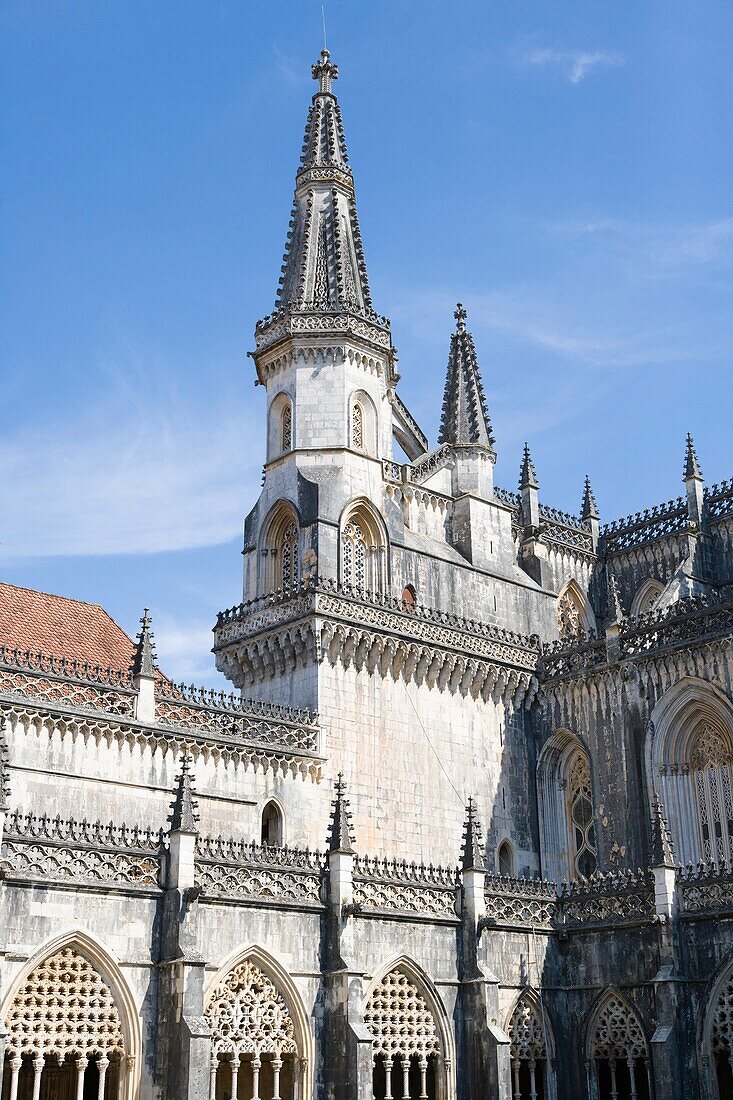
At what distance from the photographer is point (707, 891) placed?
101 ft

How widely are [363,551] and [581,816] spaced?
1086 cm

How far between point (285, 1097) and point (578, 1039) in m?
8.07

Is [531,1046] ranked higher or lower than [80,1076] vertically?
higher

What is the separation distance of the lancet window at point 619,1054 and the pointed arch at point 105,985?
12.3 m

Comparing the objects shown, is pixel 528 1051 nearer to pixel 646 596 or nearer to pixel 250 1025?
pixel 250 1025

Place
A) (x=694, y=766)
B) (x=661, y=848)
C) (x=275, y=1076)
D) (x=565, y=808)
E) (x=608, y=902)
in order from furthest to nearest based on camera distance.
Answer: (x=565, y=808), (x=694, y=766), (x=608, y=902), (x=661, y=848), (x=275, y=1076)

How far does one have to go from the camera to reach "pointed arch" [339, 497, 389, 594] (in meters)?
41.9

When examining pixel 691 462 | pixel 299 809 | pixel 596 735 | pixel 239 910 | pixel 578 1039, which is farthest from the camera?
pixel 691 462

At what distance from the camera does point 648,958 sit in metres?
31.7

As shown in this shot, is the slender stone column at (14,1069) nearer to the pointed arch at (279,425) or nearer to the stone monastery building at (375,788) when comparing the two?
the stone monastery building at (375,788)

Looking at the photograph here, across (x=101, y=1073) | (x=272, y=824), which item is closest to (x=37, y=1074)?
(x=101, y=1073)

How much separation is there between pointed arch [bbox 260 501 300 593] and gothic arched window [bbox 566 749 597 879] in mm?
11024

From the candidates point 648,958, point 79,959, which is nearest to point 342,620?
point 648,958

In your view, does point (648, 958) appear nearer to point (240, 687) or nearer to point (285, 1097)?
point (285, 1097)
